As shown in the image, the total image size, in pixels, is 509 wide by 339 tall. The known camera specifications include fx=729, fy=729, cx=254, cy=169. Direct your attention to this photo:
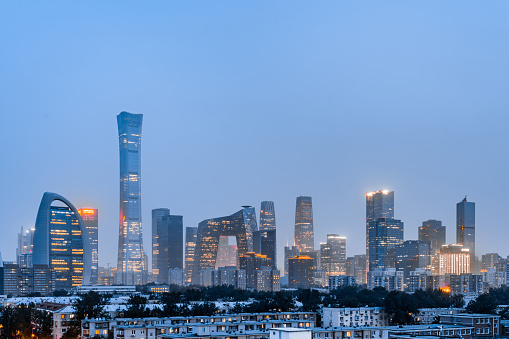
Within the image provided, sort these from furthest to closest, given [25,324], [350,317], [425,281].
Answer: [425,281]
[350,317]
[25,324]

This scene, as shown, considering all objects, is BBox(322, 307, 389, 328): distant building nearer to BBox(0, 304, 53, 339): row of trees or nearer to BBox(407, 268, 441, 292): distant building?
BBox(0, 304, 53, 339): row of trees

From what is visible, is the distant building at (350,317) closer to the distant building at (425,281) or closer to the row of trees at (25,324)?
the row of trees at (25,324)

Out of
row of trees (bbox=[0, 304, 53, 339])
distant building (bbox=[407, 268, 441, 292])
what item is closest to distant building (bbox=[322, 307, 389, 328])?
row of trees (bbox=[0, 304, 53, 339])

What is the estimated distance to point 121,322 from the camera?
237 ft

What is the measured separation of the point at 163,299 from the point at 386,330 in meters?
52.4

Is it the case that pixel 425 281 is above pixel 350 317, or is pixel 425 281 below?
below

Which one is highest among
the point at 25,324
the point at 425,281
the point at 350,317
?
the point at 350,317

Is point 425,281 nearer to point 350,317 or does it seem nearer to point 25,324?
point 350,317

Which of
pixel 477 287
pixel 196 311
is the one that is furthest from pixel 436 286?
pixel 196 311

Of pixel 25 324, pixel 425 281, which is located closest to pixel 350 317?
pixel 25 324

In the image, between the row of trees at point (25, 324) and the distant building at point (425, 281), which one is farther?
the distant building at point (425, 281)

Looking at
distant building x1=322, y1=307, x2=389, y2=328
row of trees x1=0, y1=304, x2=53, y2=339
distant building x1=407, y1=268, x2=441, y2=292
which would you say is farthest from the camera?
distant building x1=407, y1=268, x2=441, y2=292

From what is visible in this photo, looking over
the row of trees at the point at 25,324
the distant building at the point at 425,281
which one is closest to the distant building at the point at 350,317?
the row of trees at the point at 25,324

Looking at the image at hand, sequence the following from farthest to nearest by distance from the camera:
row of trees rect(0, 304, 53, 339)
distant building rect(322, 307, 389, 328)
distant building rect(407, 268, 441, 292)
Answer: distant building rect(407, 268, 441, 292)
distant building rect(322, 307, 389, 328)
row of trees rect(0, 304, 53, 339)
